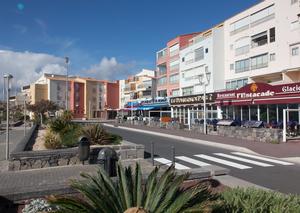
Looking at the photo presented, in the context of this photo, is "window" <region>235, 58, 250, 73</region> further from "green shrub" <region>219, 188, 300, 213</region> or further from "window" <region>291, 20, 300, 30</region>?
"green shrub" <region>219, 188, 300, 213</region>

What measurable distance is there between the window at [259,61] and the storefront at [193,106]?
6419mm

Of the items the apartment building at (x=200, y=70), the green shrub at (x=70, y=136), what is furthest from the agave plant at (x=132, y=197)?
the apartment building at (x=200, y=70)

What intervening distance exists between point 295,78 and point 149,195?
111 feet

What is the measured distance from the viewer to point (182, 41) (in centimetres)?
5925

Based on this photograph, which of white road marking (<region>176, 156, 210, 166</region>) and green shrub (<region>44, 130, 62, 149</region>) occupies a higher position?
green shrub (<region>44, 130, 62, 149</region>)

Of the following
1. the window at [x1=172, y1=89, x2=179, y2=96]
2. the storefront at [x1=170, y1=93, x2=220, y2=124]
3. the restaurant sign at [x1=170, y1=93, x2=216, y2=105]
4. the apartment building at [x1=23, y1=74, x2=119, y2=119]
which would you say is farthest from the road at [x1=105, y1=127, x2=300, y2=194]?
the apartment building at [x1=23, y1=74, x2=119, y2=119]

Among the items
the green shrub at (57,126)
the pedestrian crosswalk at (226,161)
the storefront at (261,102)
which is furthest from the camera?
the storefront at (261,102)

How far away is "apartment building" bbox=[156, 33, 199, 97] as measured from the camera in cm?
5959

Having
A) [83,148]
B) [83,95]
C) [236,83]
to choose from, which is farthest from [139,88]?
[83,148]

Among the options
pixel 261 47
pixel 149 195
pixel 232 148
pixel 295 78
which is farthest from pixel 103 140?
pixel 261 47

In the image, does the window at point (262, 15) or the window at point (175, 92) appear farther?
the window at point (175, 92)

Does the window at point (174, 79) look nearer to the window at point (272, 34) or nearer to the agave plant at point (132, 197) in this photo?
the window at point (272, 34)

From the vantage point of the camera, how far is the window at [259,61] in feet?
124

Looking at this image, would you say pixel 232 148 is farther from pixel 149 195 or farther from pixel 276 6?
pixel 276 6
